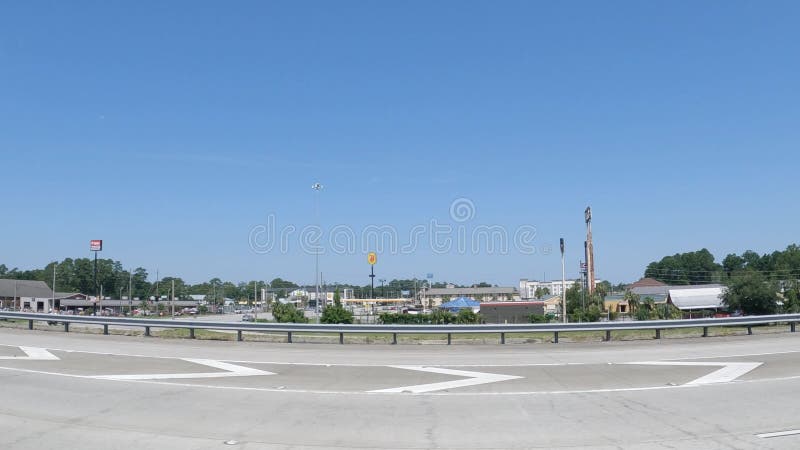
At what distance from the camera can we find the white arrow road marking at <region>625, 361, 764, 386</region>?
13203mm

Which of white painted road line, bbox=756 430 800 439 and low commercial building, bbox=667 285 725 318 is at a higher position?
white painted road line, bbox=756 430 800 439

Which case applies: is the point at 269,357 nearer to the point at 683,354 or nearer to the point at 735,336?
the point at 683,354

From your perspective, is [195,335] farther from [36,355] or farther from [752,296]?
[752,296]

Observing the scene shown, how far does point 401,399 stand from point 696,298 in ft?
276

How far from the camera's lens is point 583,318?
69.1 meters

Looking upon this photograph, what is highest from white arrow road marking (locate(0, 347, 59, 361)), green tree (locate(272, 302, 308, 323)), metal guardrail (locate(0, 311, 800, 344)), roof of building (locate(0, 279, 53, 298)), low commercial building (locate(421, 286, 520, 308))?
roof of building (locate(0, 279, 53, 298))

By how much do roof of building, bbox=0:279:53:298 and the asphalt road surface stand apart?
9729cm

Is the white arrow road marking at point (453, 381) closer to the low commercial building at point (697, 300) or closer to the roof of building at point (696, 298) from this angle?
the low commercial building at point (697, 300)

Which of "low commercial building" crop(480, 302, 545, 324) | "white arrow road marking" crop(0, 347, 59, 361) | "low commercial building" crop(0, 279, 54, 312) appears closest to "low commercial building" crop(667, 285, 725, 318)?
"low commercial building" crop(480, 302, 545, 324)

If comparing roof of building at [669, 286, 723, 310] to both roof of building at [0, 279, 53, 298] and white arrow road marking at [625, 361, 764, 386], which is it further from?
roof of building at [0, 279, 53, 298]

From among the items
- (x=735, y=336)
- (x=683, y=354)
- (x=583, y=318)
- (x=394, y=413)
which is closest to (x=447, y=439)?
(x=394, y=413)

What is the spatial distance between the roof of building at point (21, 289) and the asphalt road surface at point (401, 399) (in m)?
97.3

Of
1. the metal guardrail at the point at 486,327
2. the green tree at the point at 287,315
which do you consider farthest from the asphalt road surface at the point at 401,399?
the green tree at the point at 287,315

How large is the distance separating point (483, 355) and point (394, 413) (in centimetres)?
930
